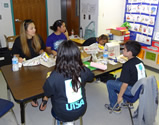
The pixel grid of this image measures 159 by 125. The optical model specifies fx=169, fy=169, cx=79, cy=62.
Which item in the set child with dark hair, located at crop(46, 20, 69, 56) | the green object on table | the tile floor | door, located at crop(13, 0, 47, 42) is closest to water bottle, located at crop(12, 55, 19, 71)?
the tile floor

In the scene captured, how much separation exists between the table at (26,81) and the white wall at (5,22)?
2.39m

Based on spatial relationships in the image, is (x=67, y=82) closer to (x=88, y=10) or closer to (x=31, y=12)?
(x=88, y=10)

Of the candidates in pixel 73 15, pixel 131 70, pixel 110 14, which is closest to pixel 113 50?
pixel 131 70

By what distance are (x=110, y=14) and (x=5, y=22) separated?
2.55 meters

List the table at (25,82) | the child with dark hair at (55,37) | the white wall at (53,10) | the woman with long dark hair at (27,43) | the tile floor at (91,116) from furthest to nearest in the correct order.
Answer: the white wall at (53,10) < the child with dark hair at (55,37) < the woman with long dark hair at (27,43) < the tile floor at (91,116) < the table at (25,82)

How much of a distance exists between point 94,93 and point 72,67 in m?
1.63

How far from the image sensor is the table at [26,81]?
153cm

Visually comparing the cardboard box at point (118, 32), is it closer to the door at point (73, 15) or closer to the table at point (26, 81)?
the door at point (73, 15)

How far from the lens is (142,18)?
3578 mm

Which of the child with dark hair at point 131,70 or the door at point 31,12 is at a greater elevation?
the door at point 31,12

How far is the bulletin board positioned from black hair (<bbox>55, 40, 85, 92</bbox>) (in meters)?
2.65

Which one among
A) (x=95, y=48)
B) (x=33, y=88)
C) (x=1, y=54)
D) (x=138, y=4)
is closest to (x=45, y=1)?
(x=1, y=54)

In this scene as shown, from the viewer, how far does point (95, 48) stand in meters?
2.55

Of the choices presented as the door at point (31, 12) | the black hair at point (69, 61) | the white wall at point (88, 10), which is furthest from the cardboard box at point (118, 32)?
the black hair at point (69, 61)
